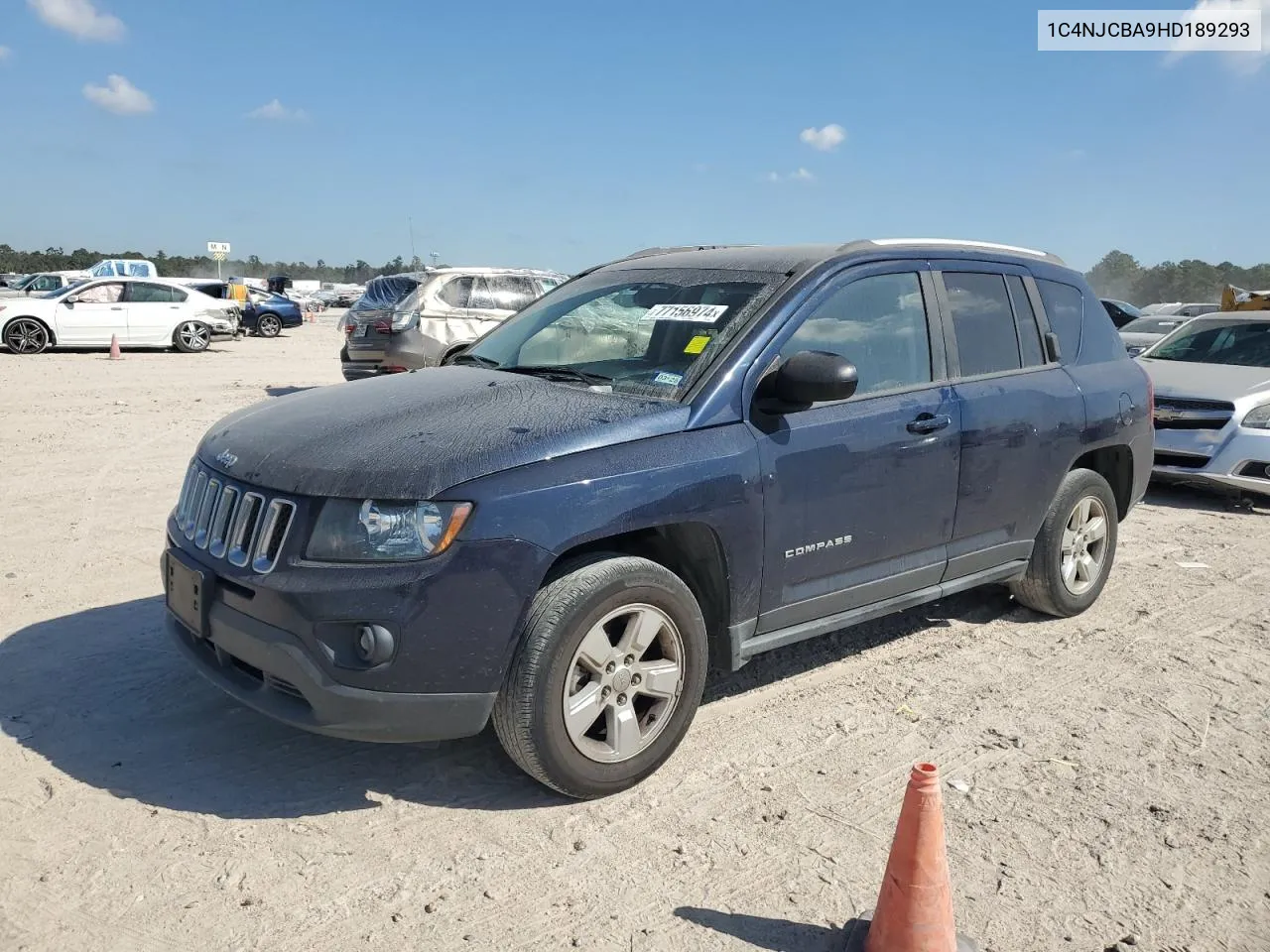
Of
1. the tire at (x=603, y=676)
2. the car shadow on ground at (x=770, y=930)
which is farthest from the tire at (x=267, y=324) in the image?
the car shadow on ground at (x=770, y=930)

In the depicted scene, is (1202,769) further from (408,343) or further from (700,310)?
(408,343)

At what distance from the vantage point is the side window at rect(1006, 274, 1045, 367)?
16.4 feet

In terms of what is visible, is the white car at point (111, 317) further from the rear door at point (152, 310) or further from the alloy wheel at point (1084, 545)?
the alloy wheel at point (1084, 545)

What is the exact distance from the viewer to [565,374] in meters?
4.12

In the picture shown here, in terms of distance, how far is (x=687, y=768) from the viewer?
12.1 feet

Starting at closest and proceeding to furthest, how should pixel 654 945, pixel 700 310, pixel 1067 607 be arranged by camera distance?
pixel 654 945 < pixel 700 310 < pixel 1067 607

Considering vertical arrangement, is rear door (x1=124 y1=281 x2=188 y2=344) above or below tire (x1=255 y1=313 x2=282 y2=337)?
above

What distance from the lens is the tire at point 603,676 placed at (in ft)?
10.5

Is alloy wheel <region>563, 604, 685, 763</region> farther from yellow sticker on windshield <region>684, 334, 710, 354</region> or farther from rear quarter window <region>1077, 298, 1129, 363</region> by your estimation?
rear quarter window <region>1077, 298, 1129, 363</region>

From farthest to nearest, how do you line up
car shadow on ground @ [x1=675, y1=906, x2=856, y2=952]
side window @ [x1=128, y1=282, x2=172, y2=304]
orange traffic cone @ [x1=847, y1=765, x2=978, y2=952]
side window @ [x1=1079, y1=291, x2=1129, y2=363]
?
1. side window @ [x1=128, y1=282, x2=172, y2=304]
2. side window @ [x1=1079, y1=291, x2=1129, y2=363]
3. car shadow on ground @ [x1=675, y1=906, x2=856, y2=952]
4. orange traffic cone @ [x1=847, y1=765, x2=978, y2=952]

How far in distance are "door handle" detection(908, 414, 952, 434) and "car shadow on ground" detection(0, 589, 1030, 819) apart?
1262 millimetres

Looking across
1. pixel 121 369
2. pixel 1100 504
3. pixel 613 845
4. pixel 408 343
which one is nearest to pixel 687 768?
pixel 613 845

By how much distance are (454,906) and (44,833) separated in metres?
1.38

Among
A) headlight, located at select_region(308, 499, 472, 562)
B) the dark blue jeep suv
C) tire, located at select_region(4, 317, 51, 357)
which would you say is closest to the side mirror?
the dark blue jeep suv
